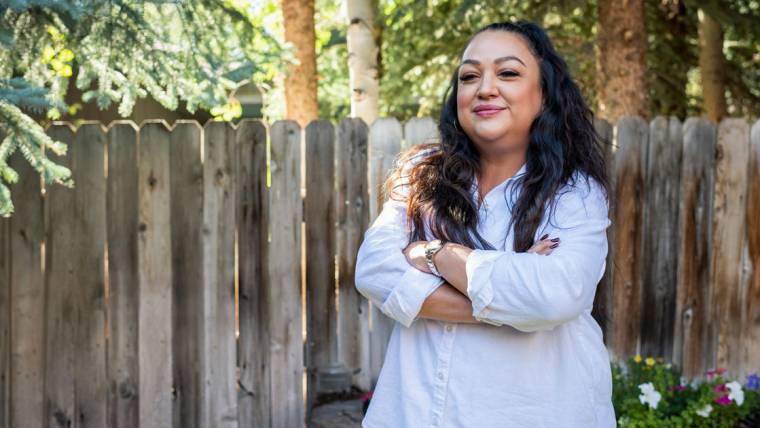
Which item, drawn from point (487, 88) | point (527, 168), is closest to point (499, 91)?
point (487, 88)

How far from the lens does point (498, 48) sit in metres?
2.45

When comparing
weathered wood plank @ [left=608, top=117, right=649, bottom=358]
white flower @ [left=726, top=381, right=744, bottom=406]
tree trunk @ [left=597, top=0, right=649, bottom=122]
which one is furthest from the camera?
tree trunk @ [left=597, top=0, right=649, bottom=122]

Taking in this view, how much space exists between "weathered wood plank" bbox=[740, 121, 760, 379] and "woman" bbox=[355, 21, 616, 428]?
261 centimetres

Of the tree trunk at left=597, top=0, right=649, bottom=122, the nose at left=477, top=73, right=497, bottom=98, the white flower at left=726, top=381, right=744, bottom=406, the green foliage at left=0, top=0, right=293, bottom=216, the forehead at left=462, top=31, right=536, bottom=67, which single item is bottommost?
the white flower at left=726, top=381, right=744, bottom=406

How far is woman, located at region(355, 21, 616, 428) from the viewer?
221 centimetres

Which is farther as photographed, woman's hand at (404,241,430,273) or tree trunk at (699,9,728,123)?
tree trunk at (699,9,728,123)

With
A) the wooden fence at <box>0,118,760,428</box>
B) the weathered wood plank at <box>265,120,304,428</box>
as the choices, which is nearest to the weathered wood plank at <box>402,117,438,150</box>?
the wooden fence at <box>0,118,760,428</box>

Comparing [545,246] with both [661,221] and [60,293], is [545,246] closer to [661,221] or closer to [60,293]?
[661,221]

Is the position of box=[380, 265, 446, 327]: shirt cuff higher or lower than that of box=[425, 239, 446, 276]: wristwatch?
lower

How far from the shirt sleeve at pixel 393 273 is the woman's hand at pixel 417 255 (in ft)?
0.05

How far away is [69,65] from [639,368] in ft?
11.9

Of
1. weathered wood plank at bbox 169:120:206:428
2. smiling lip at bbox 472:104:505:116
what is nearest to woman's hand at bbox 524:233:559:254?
smiling lip at bbox 472:104:505:116

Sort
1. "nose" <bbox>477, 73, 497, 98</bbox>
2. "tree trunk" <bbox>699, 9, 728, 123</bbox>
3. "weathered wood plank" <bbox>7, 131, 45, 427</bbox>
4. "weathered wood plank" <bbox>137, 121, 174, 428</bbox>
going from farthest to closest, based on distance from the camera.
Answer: "tree trunk" <bbox>699, 9, 728, 123</bbox> → "weathered wood plank" <bbox>137, 121, 174, 428</bbox> → "weathered wood plank" <bbox>7, 131, 45, 427</bbox> → "nose" <bbox>477, 73, 497, 98</bbox>

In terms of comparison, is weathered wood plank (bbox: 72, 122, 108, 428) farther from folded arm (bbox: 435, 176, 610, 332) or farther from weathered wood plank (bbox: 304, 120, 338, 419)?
folded arm (bbox: 435, 176, 610, 332)
